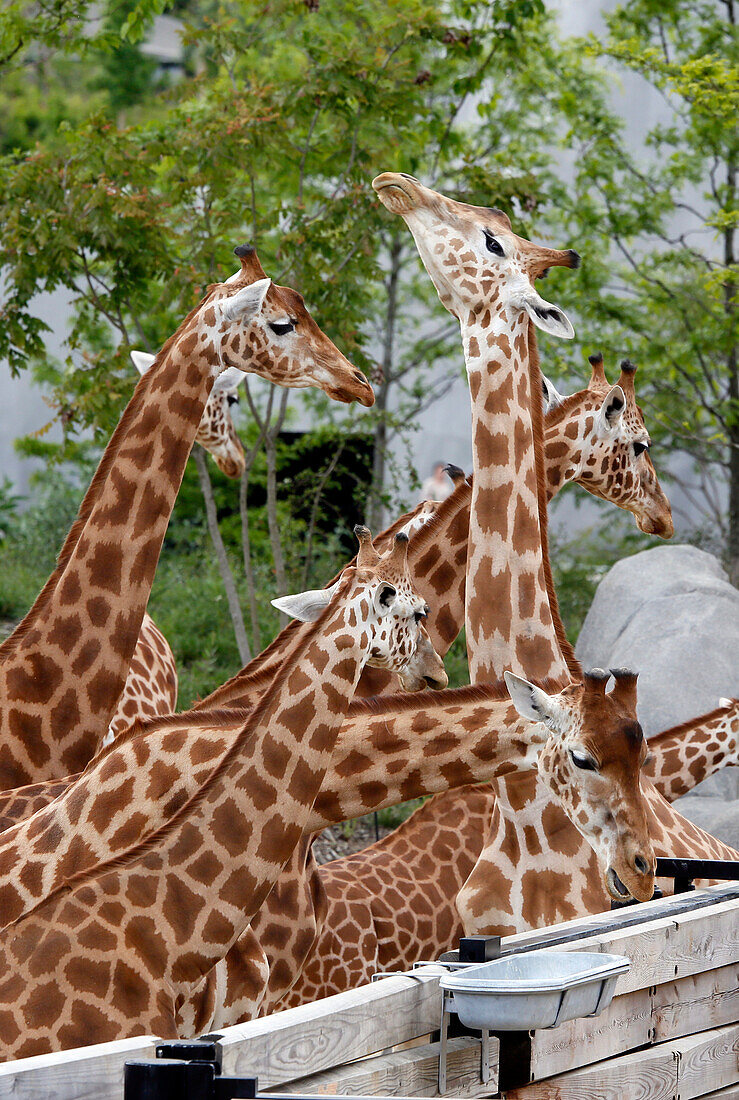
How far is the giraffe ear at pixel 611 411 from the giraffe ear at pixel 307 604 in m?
1.85

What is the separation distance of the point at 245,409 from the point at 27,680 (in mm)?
9634

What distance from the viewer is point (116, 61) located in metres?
29.0

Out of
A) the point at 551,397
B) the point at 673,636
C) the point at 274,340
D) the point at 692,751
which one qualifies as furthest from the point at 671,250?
the point at 274,340

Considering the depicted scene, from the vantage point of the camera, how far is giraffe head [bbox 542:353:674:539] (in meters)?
5.05

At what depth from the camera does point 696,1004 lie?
361 centimetres

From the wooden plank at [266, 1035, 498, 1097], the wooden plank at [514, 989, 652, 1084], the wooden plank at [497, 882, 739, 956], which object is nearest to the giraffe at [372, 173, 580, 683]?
the wooden plank at [497, 882, 739, 956]

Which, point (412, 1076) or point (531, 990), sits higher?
point (531, 990)

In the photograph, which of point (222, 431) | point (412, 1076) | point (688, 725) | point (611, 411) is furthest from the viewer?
point (222, 431)

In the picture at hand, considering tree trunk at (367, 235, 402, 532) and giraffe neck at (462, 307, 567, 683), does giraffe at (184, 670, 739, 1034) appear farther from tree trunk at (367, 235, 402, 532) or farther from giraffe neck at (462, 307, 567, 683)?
tree trunk at (367, 235, 402, 532)

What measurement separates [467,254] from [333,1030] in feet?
8.79

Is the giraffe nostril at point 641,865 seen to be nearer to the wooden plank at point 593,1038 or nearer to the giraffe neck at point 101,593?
the wooden plank at point 593,1038

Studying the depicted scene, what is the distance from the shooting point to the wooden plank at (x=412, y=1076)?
2588 millimetres

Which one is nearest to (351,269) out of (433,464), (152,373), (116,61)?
(152,373)

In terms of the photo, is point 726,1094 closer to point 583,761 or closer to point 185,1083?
point 583,761
